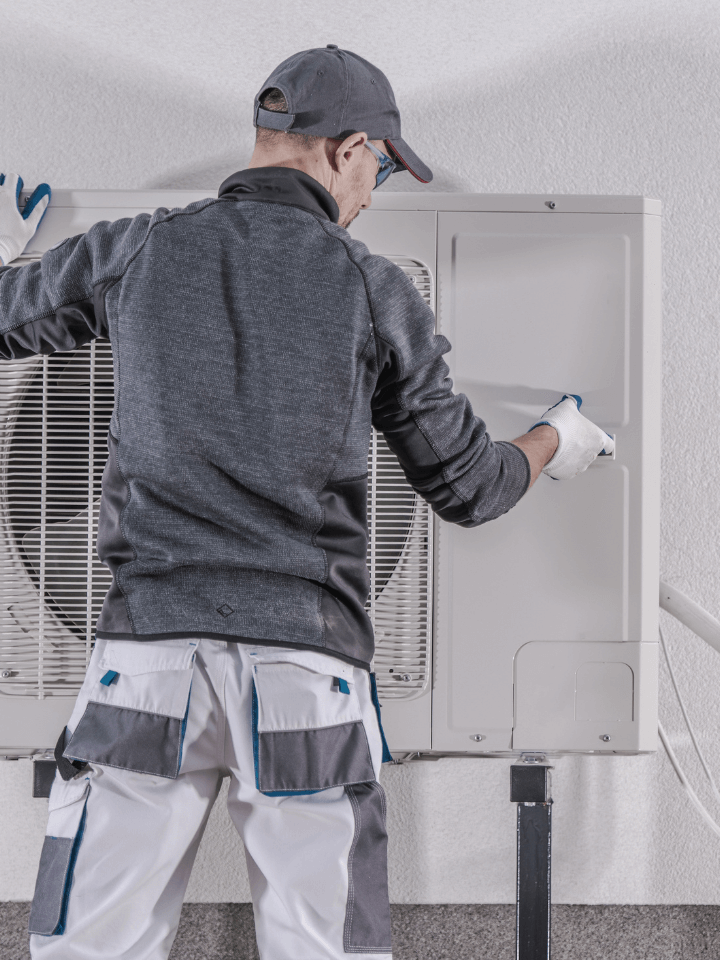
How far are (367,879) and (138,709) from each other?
0.22m

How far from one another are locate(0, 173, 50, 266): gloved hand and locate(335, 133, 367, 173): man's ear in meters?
0.35

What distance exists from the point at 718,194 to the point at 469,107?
0.37 m

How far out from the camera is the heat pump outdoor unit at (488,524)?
83 centimetres

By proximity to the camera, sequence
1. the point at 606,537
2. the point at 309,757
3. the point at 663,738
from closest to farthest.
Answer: the point at 309,757
the point at 606,537
the point at 663,738

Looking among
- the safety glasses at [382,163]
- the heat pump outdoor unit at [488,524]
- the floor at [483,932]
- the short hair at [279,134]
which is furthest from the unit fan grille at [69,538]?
the floor at [483,932]

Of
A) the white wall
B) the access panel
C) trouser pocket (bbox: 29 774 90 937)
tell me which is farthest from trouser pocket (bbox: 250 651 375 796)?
the white wall

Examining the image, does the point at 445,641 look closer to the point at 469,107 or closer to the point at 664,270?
the point at 664,270

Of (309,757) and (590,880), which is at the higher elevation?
(309,757)

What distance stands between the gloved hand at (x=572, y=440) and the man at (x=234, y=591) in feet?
0.71

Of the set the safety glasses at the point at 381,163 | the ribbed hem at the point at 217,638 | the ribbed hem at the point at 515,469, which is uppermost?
the safety glasses at the point at 381,163

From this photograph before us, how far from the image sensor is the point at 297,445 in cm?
60

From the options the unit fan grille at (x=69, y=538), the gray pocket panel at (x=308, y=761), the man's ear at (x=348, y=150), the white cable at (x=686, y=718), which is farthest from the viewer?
the white cable at (x=686, y=718)

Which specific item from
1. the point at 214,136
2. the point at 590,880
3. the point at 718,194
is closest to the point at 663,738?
the point at 590,880

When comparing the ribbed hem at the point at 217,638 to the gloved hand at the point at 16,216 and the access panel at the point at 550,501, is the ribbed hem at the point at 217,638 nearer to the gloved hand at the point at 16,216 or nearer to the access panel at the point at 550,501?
the access panel at the point at 550,501
